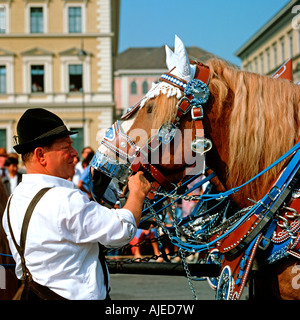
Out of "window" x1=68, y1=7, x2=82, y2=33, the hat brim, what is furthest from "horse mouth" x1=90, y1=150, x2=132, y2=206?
"window" x1=68, y1=7, x2=82, y2=33

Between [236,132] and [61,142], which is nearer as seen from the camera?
[61,142]

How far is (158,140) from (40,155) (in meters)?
0.66

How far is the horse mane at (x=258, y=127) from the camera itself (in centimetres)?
249

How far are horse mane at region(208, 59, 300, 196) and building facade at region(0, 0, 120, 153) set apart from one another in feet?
96.8

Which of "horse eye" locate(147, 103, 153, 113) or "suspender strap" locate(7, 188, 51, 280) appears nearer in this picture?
"suspender strap" locate(7, 188, 51, 280)

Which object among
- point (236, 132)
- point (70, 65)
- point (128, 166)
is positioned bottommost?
point (128, 166)

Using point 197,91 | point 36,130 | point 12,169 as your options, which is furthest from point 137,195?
point 12,169

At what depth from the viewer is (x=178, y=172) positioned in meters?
2.71

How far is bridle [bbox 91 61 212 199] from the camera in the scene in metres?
2.54

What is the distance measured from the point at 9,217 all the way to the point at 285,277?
132 cm

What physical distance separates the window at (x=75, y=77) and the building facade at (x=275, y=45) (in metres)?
14.3

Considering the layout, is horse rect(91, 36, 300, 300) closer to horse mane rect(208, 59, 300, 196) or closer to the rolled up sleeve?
horse mane rect(208, 59, 300, 196)
